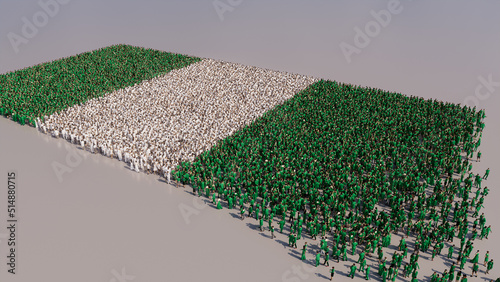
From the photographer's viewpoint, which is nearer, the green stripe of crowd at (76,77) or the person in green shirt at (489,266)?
the person in green shirt at (489,266)

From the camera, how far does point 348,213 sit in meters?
24.3

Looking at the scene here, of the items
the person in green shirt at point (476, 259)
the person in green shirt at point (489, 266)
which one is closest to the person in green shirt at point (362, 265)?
the person in green shirt at point (476, 259)

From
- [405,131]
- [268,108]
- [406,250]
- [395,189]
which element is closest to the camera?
[406,250]

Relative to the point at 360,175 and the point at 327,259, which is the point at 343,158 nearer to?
the point at 360,175

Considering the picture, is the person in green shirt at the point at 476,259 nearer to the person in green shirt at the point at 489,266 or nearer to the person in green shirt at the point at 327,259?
the person in green shirt at the point at 489,266

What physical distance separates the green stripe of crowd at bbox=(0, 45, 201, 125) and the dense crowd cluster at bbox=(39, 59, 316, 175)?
1.63 m

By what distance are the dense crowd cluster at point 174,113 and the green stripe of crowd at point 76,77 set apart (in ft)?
5.35

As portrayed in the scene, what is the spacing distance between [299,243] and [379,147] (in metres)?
11.5

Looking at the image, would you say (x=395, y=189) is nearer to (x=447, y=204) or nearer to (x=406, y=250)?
(x=447, y=204)

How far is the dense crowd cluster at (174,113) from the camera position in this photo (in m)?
29.8

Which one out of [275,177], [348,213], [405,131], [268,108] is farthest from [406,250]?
[268,108]

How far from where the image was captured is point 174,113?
35.7 m

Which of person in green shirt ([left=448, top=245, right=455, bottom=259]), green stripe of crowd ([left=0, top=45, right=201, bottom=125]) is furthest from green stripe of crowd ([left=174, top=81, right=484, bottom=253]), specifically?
green stripe of crowd ([left=0, top=45, right=201, bottom=125])

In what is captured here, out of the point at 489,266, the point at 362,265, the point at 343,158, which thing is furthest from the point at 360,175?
the point at 489,266
